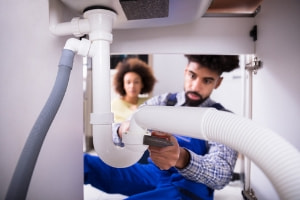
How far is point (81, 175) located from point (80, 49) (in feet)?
1.32

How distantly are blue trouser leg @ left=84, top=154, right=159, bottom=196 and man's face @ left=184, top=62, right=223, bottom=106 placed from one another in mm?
423

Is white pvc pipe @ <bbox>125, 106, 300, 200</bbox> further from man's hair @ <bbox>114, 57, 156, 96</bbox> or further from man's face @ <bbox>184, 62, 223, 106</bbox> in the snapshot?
man's hair @ <bbox>114, 57, 156, 96</bbox>

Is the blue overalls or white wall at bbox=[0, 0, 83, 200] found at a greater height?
white wall at bbox=[0, 0, 83, 200]

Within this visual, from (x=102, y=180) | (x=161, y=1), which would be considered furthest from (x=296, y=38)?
(x=102, y=180)

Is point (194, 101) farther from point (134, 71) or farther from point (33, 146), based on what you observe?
point (134, 71)

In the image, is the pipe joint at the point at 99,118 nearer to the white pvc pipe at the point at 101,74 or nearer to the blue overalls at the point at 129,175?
the white pvc pipe at the point at 101,74

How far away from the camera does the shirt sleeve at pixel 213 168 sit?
689 mm

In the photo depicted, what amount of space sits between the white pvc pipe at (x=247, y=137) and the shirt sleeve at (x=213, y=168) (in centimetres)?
32

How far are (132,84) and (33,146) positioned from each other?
1.56 meters

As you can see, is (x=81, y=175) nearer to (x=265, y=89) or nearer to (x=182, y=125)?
(x=182, y=125)

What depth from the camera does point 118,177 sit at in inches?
41.3

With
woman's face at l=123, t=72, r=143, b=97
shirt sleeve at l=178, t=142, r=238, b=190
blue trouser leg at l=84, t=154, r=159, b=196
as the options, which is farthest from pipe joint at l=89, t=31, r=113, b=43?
woman's face at l=123, t=72, r=143, b=97

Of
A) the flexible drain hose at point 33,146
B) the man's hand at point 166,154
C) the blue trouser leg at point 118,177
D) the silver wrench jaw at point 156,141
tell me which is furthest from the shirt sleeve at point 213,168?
the flexible drain hose at point 33,146

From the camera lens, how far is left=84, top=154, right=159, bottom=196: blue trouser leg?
105 cm
